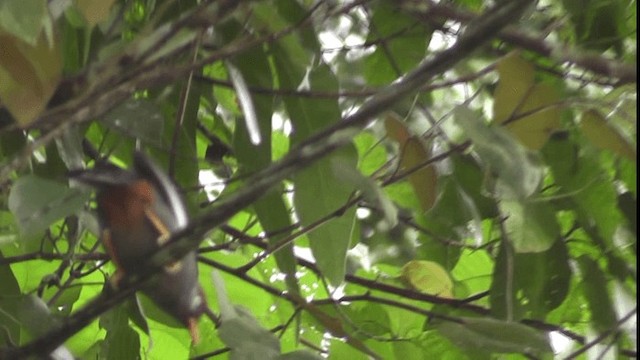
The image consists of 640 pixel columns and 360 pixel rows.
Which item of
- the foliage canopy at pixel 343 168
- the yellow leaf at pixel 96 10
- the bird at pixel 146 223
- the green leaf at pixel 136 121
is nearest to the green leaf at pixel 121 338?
the foliage canopy at pixel 343 168

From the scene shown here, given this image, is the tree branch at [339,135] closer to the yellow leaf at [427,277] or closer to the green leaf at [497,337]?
the green leaf at [497,337]

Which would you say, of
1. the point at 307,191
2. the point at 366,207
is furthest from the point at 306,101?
the point at 366,207

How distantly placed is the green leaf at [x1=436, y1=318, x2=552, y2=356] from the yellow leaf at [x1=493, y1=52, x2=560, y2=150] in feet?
0.35

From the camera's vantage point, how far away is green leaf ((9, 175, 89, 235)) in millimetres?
522

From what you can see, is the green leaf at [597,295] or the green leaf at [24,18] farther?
the green leaf at [597,295]

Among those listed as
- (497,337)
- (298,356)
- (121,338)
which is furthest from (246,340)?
(121,338)

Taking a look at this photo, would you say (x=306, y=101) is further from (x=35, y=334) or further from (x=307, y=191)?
(x=35, y=334)

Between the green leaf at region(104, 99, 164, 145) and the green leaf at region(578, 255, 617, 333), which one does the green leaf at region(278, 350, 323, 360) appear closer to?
the green leaf at region(104, 99, 164, 145)

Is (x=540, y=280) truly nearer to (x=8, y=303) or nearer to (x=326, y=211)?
(x=326, y=211)

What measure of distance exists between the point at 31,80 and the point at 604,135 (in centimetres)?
31

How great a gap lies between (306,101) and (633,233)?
0.28 metres

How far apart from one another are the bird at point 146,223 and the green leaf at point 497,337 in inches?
6.8

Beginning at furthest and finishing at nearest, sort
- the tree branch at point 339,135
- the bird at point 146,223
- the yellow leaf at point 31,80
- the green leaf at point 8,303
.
→ the green leaf at point 8,303 → the bird at point 146,223 → the yellow leaf at point 31,80 → the tree branch at point 339,135

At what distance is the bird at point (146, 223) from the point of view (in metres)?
0.64
